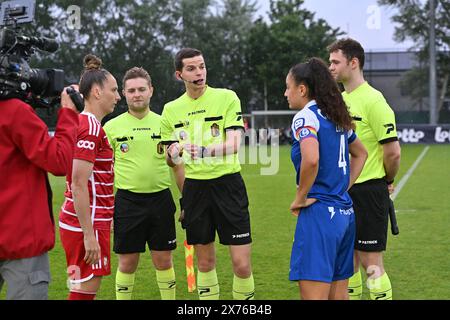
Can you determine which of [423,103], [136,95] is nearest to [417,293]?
[136,95]

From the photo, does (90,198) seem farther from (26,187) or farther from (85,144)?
(26,187)

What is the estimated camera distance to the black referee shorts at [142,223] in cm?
589

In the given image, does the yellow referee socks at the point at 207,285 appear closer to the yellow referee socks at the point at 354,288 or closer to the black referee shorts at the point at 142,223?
the black referee shorts at the point at 142,223

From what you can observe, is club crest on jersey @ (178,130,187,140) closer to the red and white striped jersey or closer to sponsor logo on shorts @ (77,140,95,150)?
the red and white striped jersey

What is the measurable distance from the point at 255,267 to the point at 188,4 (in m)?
41.9

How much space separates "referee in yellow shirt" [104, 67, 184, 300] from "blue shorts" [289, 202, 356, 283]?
2.00 meters

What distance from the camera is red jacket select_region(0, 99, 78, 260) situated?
356 cm

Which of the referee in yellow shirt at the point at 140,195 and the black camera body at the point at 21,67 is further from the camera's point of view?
the referee in yellow shirt at the point at 140,195

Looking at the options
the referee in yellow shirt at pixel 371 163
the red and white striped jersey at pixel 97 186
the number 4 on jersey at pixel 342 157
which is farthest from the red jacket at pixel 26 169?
the referee in yellow shirt at pixel 371 163

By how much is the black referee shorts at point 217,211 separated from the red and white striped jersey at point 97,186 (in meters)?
1.02

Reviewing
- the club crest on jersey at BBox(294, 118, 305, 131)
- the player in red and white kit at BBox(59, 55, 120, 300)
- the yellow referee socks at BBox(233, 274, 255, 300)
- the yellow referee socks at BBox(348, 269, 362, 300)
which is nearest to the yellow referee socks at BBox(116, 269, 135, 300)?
the yellow referee socks at BBox(233, 274, 255, 300)

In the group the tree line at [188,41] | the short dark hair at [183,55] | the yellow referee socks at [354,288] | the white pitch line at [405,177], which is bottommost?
the white pitch line at [405,177]

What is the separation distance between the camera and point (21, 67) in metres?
3.58

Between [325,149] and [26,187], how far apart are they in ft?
6.01
